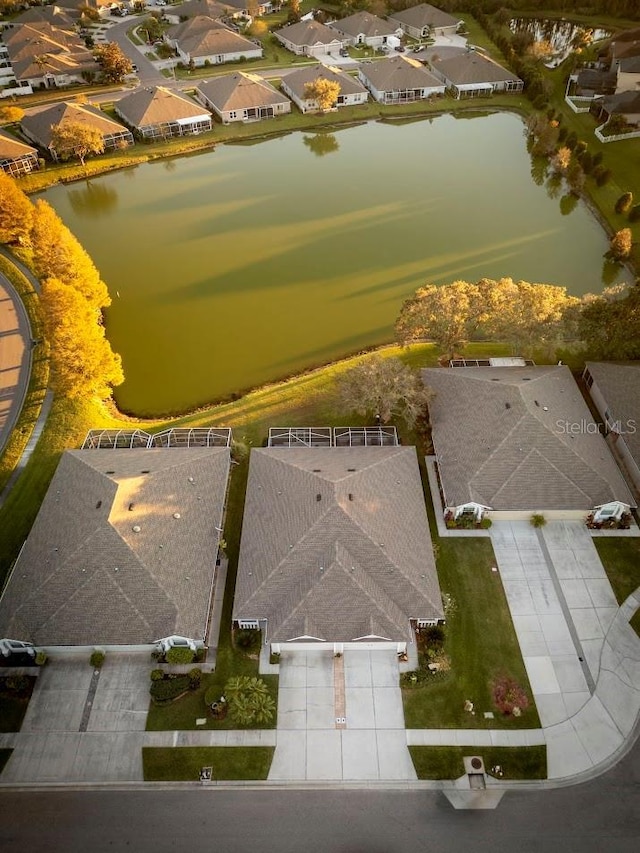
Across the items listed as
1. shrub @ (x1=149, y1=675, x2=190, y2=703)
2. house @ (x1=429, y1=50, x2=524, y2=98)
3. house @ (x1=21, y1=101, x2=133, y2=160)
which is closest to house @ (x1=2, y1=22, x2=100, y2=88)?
house @ (x1=21, y1=101, x2=133, y2=160)

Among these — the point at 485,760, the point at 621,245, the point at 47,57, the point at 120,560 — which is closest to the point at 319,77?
the point at 47,57

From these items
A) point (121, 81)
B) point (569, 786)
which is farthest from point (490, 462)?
point (121, 81)

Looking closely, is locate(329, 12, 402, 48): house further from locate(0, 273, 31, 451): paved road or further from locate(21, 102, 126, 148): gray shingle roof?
locate(0, 273, 31, 451): paved road

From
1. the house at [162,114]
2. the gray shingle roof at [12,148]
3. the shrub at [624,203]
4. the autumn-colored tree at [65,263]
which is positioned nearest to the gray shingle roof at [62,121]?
the house at [162,114]

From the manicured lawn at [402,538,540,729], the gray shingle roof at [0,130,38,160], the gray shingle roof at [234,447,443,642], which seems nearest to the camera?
the manicured lawn at [402,538,540,729]

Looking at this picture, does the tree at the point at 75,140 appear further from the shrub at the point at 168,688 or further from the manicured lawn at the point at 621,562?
the manicured lawn at the point at 621,562
